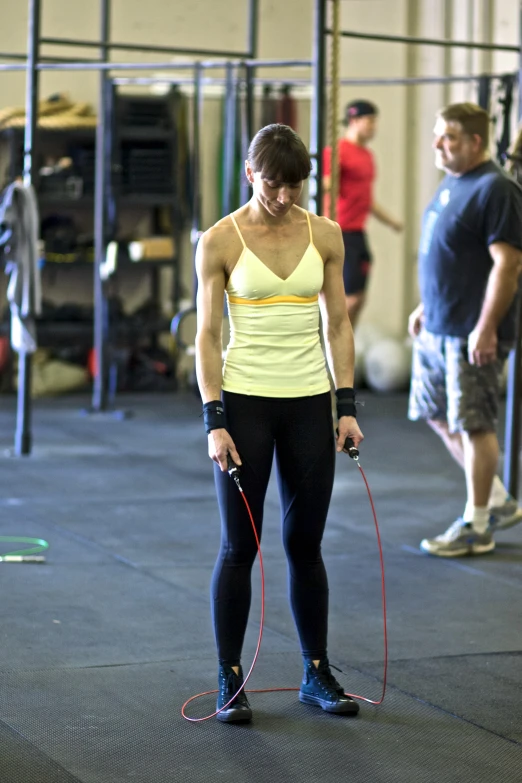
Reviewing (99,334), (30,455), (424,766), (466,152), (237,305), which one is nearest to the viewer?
(424,766)

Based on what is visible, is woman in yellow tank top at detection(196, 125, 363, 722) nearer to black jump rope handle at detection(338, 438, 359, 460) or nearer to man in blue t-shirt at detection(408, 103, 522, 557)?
black jump rope handle at detection(338, 438, 359, 460)

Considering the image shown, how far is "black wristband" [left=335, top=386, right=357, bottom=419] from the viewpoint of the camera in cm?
295

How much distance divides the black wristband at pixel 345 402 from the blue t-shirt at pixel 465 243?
1.59m

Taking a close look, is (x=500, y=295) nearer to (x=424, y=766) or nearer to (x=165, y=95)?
(x=424, y=766)

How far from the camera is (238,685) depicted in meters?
2.94

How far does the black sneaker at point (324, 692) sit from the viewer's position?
9.68ft

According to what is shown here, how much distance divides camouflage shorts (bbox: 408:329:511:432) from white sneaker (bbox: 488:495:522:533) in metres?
0.35

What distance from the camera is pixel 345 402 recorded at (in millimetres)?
2953

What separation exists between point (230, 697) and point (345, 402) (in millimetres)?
742

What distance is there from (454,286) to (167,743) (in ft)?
7.40

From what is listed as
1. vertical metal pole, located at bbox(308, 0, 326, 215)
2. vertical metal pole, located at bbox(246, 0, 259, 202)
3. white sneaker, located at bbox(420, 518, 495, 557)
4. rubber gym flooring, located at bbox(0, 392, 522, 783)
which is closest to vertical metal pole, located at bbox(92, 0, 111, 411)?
vertical metal pole, located at bbox(246, 0, 259, 202)

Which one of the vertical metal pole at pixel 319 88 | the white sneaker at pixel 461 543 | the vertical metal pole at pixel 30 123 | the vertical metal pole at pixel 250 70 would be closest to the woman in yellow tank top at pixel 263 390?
the white sneaker at pixel 461 543

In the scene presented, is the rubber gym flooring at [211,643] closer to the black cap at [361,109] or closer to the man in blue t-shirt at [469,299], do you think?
the man in blue t-shirt at [469,299]

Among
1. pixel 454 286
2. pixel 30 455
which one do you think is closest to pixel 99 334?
pixel 30 455
